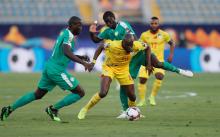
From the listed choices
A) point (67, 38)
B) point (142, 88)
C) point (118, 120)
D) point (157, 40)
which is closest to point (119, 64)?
point (118, 120)

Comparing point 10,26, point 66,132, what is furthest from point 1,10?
point 66,132

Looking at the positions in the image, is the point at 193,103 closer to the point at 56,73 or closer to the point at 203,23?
the point at 56,73

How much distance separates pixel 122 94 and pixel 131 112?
108 centimetres

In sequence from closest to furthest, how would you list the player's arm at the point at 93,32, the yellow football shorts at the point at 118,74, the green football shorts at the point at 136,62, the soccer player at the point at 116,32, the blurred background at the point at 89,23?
the yellow football shorts at the point at 118,74, the soccer player at the point at 116,32, the player's arm at the point at 93,32, the green football shorts at the point at 136,62, the blurred background at the point at 89,23

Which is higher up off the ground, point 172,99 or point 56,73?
point 56,73

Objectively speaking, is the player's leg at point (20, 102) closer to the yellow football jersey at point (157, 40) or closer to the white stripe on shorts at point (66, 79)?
the white stripe on shorts at point (66, 79)

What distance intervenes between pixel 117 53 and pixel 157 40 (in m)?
5.60

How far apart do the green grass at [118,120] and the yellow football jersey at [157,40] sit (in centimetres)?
142

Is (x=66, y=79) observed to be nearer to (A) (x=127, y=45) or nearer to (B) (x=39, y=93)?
(B) (x=39, y=93)

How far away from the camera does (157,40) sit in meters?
21.1

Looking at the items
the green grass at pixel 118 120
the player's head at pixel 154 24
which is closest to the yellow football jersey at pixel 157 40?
the player's head at pixel 154 24

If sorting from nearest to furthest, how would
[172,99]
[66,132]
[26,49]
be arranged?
[66,132], [172,99], [26,49]

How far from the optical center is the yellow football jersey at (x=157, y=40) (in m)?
21.1

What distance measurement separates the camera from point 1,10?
1721 inches
